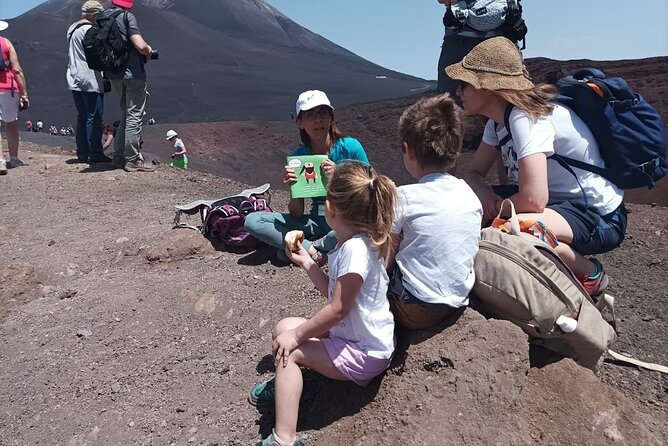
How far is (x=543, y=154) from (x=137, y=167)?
526cm

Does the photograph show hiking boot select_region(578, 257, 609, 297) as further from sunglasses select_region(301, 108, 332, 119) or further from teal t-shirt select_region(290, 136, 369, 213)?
sunglasses select_region(301, 108, 332, 119)

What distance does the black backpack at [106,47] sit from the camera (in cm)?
627

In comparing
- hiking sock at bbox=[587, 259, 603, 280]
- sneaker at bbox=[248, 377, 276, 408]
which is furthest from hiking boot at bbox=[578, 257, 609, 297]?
sneaker at bbox=[248, 377, 276, 408]

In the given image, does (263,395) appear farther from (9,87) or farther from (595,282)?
(9,87)

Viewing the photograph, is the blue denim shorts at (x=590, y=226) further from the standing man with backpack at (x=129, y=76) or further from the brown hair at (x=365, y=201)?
the standing man with backpack at (x=129, y=76)

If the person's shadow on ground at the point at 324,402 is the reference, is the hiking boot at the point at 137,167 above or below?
below

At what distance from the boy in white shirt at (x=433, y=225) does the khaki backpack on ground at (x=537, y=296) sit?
0.09 metres

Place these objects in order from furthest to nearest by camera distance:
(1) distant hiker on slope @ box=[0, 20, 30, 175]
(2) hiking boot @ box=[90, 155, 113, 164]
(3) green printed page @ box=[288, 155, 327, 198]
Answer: (2) hiking boot @ box=[90, 155, 113, 164] < (1) distant hiker on slope @ box=[0, 20, 30, 175] < (3) green printed page @ box=[288, 155, 327, 198]

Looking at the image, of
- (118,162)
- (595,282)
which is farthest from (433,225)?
(118,162)

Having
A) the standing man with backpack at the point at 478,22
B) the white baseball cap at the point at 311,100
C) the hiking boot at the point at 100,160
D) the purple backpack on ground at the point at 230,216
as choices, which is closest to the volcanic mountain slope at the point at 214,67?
the hiking boot at the point at 100,160

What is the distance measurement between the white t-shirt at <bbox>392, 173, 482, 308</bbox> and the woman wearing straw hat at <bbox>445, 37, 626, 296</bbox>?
54 centimetres

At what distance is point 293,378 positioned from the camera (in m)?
2.39

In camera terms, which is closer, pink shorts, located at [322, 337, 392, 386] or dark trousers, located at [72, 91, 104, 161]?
pink shorts, located at [322, 337, 392, 386]

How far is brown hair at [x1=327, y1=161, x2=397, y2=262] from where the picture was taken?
2.35m
